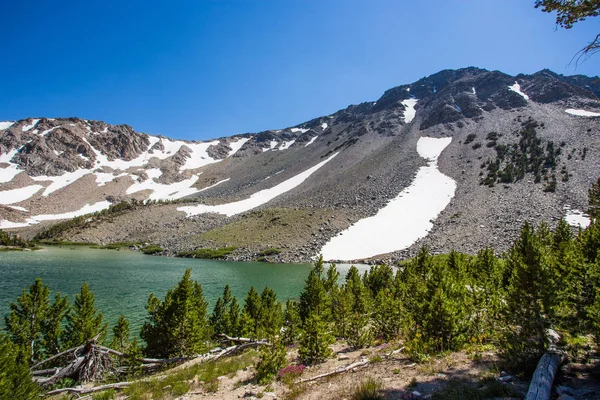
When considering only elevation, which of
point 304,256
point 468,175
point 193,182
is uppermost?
point 193,182

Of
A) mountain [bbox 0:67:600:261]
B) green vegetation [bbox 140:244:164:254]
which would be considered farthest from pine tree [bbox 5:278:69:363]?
green vegetation [bbox 140:244:164:254]

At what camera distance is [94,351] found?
1338 cm

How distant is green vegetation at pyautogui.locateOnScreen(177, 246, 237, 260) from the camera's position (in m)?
69.5

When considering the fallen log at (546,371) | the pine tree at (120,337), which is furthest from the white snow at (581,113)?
the pine tree at (120,337)

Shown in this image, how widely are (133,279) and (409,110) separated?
160m

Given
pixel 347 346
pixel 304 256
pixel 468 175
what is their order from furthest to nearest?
pixel 468 175
pixel 304 256
pixel 347 346

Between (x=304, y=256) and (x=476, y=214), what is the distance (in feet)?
130

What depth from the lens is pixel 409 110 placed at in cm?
16512

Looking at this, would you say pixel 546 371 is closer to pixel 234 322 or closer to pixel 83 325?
pixel 234 322

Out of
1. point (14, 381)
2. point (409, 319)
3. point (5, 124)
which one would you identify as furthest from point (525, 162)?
point (5, 124)

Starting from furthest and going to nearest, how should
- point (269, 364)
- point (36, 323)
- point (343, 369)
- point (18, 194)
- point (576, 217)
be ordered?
point (18, 194) → point (576, 217) → point (36, 323) → point (269, 364) → point (343, 369)

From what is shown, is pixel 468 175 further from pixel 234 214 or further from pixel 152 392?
pixel 152 392

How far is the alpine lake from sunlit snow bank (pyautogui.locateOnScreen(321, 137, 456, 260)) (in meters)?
8.80

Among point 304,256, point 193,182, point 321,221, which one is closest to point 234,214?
point 321,221
